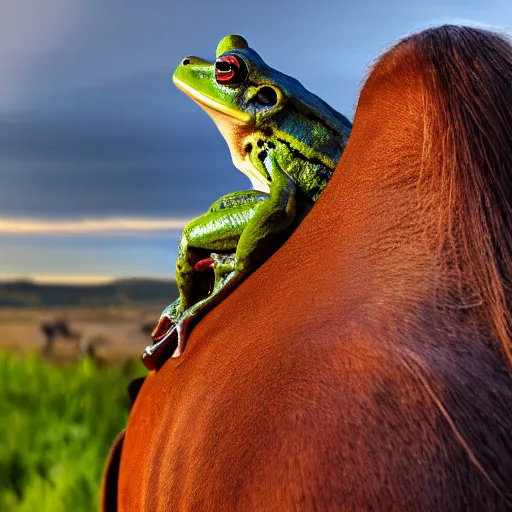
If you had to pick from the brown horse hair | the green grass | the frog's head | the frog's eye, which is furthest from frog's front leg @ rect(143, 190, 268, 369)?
the green grass

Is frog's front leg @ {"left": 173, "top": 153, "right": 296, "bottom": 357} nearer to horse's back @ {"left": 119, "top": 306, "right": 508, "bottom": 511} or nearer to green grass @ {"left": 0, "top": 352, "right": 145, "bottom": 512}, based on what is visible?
horse's back @ {"left": 119, "top": 306, "right": 508, "bottom": 511}

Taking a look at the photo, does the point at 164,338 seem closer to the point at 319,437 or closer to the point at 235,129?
the point at 235,129

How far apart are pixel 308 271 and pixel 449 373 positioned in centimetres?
31

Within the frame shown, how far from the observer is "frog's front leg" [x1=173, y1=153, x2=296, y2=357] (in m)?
1.41

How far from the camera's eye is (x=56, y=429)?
13.7 feet

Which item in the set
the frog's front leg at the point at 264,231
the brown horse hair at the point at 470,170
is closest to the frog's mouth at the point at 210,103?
the frog's front leg at the point at 264,231

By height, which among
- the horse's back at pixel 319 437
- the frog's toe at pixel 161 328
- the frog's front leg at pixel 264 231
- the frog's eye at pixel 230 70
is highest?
the frog's eye at pixel 230 70

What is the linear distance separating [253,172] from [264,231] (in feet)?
0.70

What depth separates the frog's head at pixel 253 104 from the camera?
1527mm

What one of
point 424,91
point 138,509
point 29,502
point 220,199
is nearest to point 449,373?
point 424,91

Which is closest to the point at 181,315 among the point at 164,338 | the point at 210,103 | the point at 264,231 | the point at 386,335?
the point at 164,338

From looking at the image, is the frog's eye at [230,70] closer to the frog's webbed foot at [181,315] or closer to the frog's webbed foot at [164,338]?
the frog's webbed foot at [181,315]

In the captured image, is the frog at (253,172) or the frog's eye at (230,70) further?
the frog's eye at (230,70)

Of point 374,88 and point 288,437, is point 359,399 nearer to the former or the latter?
point 288,437
